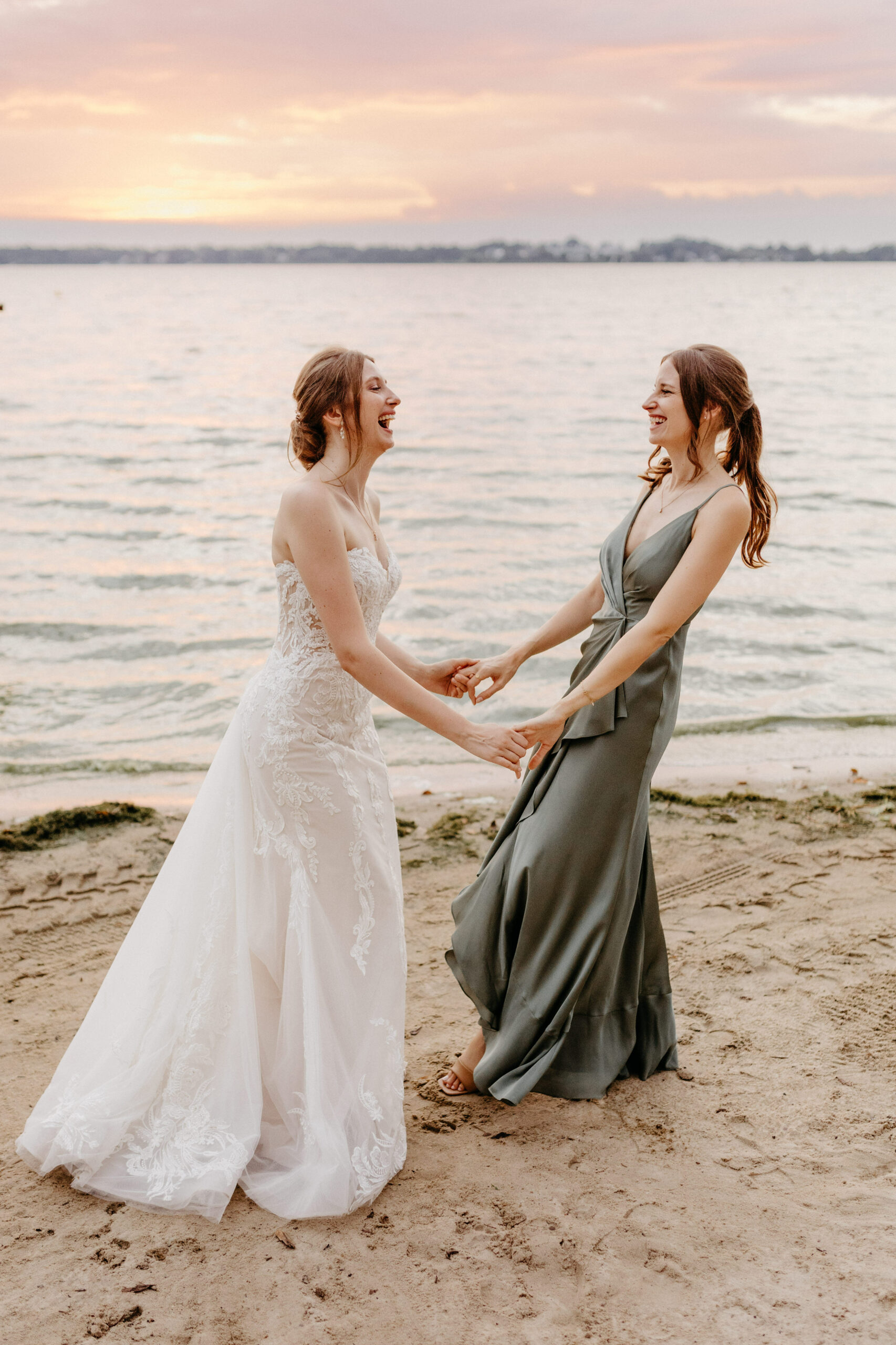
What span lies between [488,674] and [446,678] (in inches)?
6.9

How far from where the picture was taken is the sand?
2967 millimetres

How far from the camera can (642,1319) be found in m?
2.96

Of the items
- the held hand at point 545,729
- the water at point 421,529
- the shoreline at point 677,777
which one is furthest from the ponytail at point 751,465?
the water at point 421,529

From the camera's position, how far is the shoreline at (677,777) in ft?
23.5

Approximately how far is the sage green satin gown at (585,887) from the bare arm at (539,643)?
216 millimetres

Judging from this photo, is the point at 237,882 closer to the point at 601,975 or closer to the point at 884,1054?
the point at 601,975

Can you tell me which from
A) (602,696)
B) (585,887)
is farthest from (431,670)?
(585,887)

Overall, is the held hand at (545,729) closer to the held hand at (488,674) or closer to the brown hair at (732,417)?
the held hand at (488,674)

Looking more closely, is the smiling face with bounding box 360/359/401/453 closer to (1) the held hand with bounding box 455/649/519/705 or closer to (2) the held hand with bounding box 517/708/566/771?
(2) the held hand with bounding box 517/708/566/771

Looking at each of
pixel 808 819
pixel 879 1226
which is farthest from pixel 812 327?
pixel 879 1226

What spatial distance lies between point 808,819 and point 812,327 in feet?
183

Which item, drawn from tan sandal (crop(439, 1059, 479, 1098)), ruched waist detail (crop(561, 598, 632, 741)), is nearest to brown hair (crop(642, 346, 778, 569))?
ruched waist detail (crop(561, 598, 632, 741))

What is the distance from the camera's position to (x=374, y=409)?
3438mm

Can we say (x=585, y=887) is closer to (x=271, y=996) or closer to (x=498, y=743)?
(x=498, y=743)
